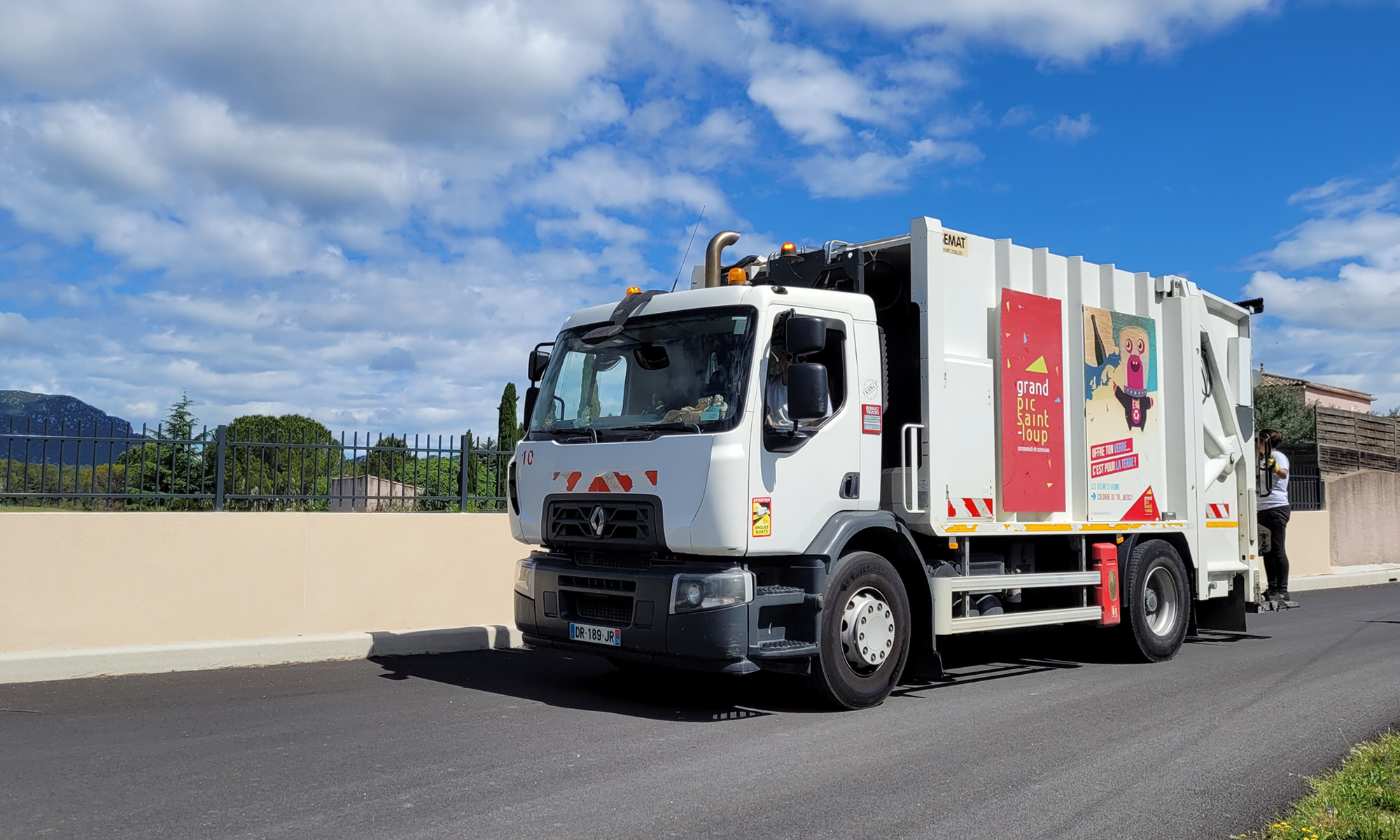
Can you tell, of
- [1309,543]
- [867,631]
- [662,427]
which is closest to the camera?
[662,427]

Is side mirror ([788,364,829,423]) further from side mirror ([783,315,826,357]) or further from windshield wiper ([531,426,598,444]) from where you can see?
windshield wiper ([531,426,598,444])

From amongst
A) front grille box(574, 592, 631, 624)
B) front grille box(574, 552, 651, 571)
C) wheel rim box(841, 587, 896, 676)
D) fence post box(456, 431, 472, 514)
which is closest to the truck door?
wheel rim box(841, 587, 896, 676)

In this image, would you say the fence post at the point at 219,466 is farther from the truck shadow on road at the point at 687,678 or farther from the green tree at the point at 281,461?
the truck shadow on road at the point at 687,678

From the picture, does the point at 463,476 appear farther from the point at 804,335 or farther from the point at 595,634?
the point at 804,335

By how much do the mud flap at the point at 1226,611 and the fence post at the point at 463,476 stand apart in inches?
282

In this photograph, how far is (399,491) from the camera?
33.0ft

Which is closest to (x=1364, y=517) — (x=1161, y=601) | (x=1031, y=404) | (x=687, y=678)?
(x=1161, y=601)

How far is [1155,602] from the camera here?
942 cm

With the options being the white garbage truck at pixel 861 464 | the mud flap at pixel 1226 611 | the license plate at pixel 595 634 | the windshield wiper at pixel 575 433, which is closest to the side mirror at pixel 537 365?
the white garbage truck at pixel 861 464

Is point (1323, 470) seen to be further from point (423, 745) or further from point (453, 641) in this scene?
point (423, 745)

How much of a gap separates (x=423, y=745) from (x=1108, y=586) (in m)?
5.74

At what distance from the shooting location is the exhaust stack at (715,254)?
26.5ft

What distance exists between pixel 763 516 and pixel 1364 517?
790 inches

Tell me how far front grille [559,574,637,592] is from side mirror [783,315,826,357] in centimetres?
175
